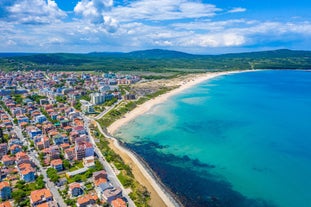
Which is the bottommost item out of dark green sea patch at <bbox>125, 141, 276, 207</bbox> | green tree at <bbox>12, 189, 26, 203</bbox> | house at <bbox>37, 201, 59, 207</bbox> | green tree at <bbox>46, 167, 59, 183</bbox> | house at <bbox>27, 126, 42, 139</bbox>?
dark green sea patch at <bbox>125, 141, 276, 207</bbox>

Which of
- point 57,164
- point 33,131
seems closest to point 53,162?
point 57,164

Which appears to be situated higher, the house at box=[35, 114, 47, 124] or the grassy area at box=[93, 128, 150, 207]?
the house at box=[35, 114, 47, 124]

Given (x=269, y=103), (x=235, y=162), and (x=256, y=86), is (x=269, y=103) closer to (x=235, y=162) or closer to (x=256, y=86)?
(x=256, y=86)

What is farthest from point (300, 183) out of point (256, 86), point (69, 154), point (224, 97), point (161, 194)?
point (256, 86)

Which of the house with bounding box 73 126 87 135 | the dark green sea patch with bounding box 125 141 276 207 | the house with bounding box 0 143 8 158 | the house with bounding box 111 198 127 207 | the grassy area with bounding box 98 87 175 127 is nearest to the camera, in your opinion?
the house with bounding box 111 198 127 207

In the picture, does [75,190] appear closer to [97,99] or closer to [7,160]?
[7,160]

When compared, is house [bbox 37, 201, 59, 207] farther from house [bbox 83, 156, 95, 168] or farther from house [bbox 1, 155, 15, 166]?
house [bbox 1, 155, 15, 166]

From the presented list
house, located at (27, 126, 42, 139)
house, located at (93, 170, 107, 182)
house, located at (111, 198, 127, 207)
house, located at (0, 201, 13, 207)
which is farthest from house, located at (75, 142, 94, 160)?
house, located at (111, 198, 127, 207)
